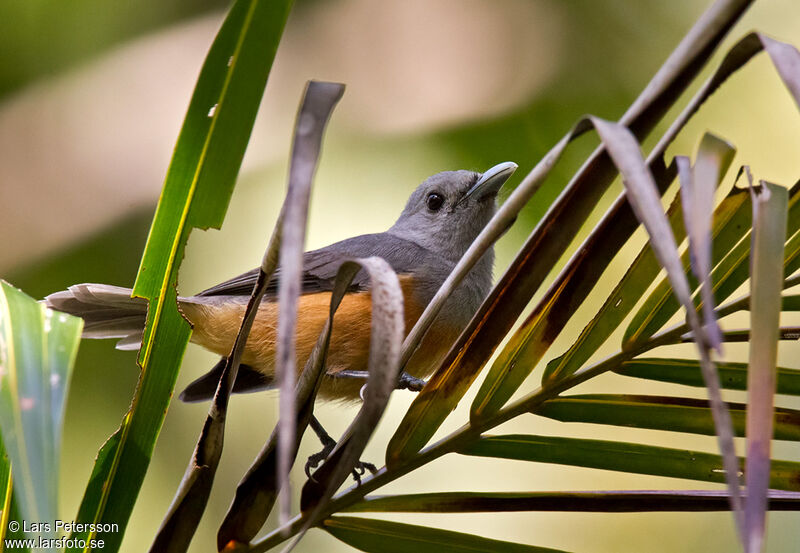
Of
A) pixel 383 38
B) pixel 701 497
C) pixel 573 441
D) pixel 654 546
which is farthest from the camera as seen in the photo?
pixel 383 38

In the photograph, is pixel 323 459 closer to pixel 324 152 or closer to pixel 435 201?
pixel 435 201

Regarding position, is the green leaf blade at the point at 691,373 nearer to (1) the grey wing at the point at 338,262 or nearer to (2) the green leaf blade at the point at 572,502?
(2) the green leaf blade at the point at 572,502

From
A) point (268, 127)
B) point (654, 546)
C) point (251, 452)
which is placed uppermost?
point (268, 127)

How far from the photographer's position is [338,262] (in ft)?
11.4

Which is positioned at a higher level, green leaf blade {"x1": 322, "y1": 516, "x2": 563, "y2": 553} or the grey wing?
the grey wing

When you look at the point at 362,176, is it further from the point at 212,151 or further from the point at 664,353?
the point at 212,151

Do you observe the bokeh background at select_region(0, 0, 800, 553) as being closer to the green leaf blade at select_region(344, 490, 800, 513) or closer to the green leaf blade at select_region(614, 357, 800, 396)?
the green leaf blade at select_region(614, 357, 800, 396)

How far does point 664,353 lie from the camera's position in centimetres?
489

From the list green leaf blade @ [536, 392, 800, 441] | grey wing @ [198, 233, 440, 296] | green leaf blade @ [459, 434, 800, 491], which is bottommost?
green leaf blade @ [459, 434, 800, 491]

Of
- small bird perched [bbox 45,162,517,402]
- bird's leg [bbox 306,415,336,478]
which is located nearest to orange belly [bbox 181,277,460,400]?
Result: small bird perched [bbox 45,162,517,402]

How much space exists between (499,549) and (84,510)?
3.05 ft

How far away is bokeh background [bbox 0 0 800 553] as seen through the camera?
4.75 meters

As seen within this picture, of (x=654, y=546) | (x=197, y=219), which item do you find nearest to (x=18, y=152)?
(x=197, y=219)

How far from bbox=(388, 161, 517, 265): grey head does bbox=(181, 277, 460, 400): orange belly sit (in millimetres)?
679
